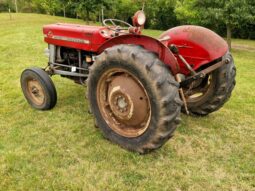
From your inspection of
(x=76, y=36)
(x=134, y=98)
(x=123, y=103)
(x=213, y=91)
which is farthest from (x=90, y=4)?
(x=134, y=98)

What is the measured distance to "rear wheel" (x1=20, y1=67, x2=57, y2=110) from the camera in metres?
4.48

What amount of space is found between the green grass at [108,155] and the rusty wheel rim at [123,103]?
28 centimetres

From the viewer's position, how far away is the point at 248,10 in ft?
44.7

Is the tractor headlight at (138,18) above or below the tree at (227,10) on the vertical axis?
above

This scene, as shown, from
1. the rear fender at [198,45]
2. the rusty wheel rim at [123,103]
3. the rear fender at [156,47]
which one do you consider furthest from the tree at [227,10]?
the rusty wheel rim at [123,103]

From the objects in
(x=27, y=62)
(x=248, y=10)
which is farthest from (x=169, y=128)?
(x=248, y=10)

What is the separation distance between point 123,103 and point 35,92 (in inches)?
74.8

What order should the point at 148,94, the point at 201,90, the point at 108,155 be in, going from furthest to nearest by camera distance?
the point at 201,90 < the point at 108,155 < the point at 148,94

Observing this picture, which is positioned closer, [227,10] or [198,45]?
[198,45]

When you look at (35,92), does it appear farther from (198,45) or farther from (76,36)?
(198,45)

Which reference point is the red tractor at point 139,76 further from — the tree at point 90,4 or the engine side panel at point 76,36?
the tree at point 90,4

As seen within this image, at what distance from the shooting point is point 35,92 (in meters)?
4.73

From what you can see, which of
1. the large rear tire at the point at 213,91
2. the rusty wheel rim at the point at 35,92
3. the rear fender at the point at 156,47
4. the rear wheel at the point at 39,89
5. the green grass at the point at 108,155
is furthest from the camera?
the rusty wheel rim at the point at 35,92

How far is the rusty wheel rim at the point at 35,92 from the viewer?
185 inches
